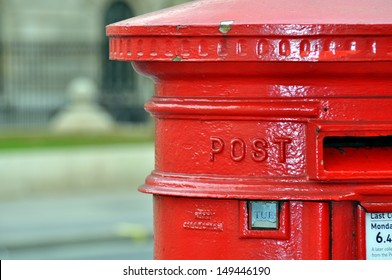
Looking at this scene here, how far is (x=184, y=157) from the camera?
11.2 feet

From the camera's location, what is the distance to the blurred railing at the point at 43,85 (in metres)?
23.8

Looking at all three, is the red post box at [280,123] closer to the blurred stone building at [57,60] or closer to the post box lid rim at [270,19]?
the post box lid rim at [270,19]

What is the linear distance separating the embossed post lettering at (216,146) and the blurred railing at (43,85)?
1981 cm

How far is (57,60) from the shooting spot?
27.2 meters

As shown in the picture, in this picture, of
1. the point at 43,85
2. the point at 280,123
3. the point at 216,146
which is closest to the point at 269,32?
the point at 280,123

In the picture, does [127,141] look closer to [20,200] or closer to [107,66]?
[20,200]

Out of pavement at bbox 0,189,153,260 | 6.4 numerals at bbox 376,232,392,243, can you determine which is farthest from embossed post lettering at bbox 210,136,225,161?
pavement at bbox 0,189,153,260

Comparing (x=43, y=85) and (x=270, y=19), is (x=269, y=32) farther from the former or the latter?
(x=43, y=85)

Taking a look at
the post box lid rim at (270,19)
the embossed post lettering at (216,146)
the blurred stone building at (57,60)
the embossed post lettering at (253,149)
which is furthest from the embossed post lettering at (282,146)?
the blurred stone building at (57,60)

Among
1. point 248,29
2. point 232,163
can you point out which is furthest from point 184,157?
point 248,29

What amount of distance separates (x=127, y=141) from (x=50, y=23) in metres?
12.5

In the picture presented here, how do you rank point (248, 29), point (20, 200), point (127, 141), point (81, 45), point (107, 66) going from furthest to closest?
point (107, 66)
point (81, 45)
point (127, 141)
point (20, 200)
point (248, 29)

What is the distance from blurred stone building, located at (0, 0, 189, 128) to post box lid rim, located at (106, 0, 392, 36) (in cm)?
1995

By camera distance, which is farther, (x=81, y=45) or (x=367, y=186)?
(x=81, y=45)
